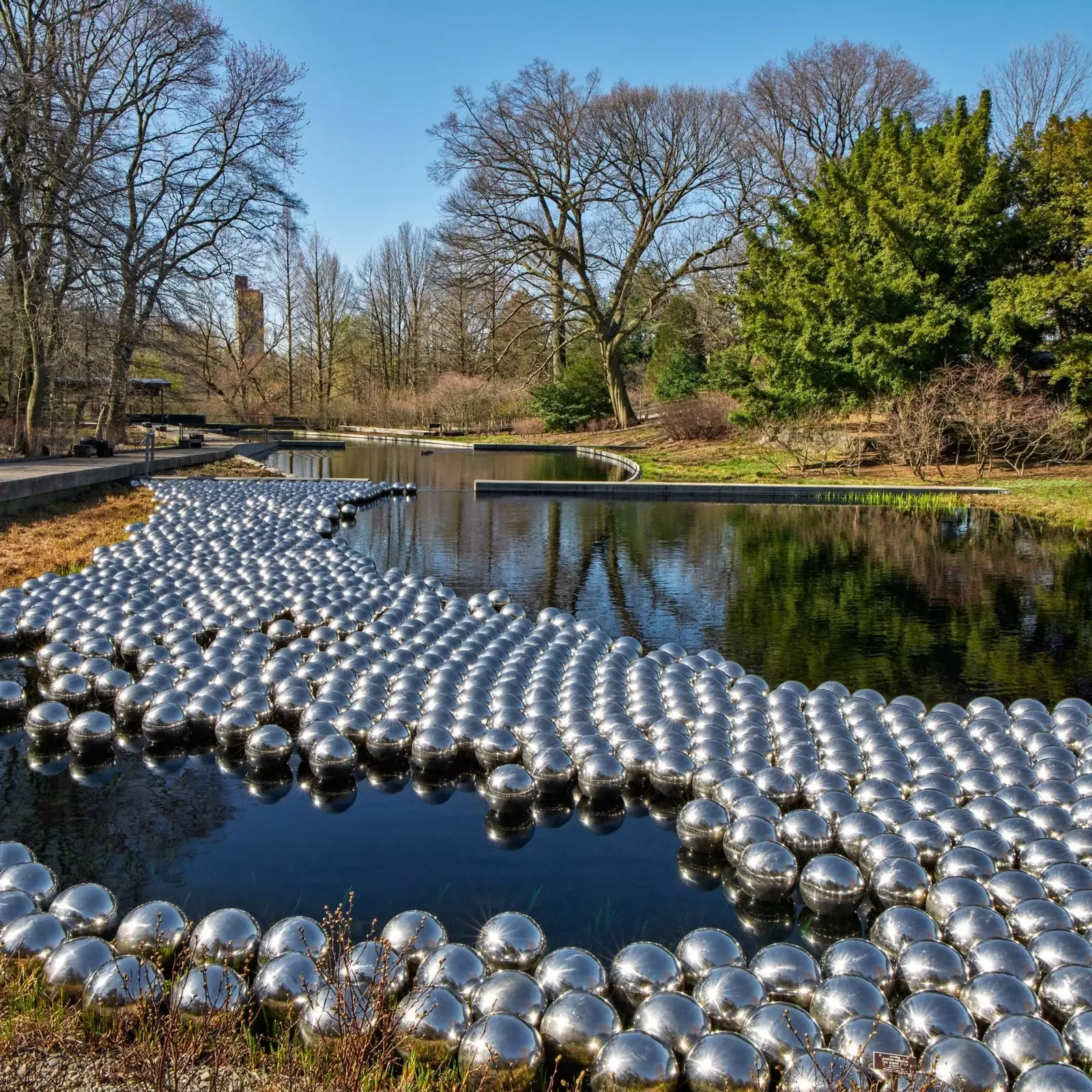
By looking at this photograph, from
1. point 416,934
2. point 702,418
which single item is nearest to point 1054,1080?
point 416,934

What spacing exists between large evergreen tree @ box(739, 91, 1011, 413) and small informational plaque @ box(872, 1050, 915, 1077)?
861 inches

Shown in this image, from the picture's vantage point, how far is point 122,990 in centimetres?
317

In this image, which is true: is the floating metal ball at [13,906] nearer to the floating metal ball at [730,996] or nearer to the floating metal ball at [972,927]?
the floating metal ball at [730,996]

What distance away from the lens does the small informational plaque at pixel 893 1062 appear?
2873 millimetres

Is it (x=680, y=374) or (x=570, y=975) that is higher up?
(x=680, y=374)

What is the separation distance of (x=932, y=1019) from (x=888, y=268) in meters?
23.3

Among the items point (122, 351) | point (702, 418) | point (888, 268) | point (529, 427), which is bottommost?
point (529, 427)

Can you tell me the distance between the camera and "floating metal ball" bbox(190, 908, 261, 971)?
137 inches

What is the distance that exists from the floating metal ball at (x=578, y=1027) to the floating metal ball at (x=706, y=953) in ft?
1.70

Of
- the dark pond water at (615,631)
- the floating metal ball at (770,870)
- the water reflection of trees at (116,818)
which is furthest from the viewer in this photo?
the water reflection of trees at (116,818)

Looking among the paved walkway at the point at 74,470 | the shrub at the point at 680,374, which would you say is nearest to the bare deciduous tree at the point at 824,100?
the shrub at the point at 680,374

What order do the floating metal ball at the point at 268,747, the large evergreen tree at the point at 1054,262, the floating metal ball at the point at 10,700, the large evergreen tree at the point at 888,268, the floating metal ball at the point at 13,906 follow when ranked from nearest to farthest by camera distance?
the floating metal ball at the point at 13,906 < the floating metal ball at the point at 268,747 < the floating metal ball at the point at 10,700 < the large evergreen tree at the point at 1054,262 < the large evergreen tree at the point at 888,268

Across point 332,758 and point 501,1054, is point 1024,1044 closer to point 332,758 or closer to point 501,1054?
point 501,1054

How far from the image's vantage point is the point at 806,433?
25.1 m
